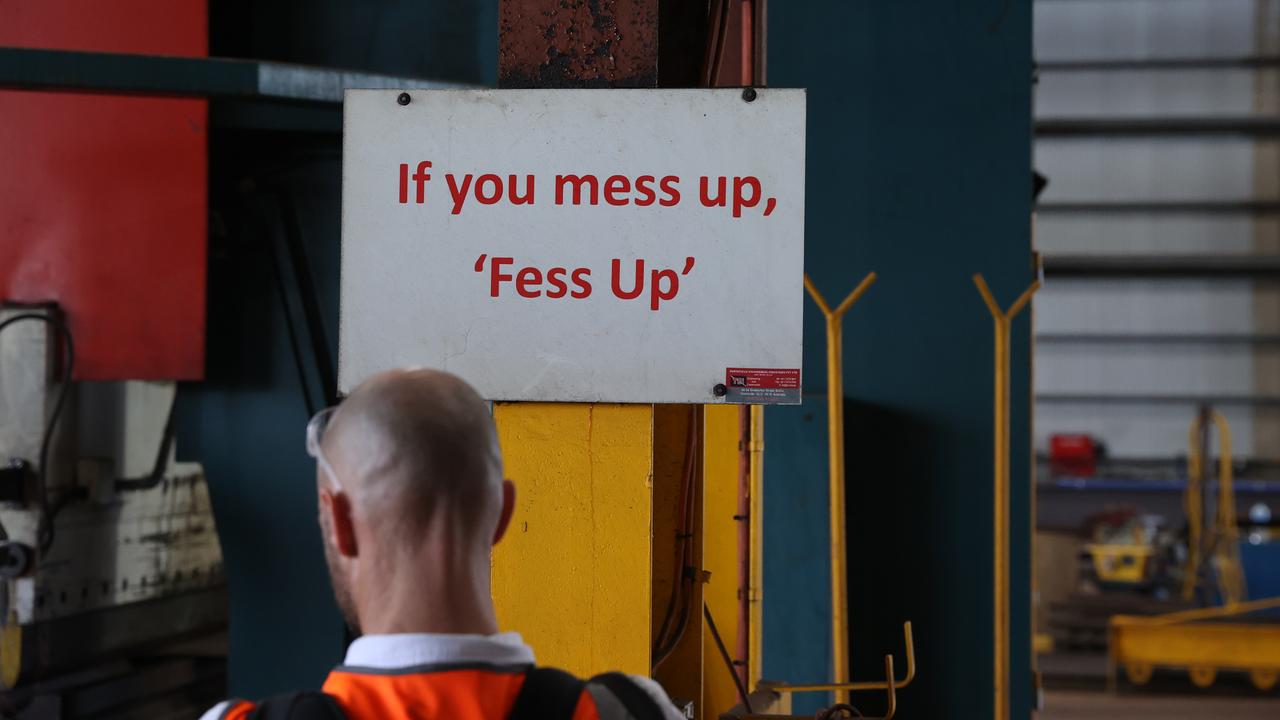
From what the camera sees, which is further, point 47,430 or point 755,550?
point 47,430

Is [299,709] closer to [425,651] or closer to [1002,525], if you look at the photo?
[425,651]

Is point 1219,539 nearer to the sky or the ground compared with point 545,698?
nearer to the ground

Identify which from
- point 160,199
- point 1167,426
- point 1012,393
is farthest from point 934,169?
point 1167,426

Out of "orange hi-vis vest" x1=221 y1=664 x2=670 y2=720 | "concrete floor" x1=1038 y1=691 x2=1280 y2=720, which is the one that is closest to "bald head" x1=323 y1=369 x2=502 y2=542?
"orange hi-vis vest" x1=221 y1=664 x2=670 y2=720

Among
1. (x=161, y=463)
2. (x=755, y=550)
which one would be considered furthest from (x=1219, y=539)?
(x=161, y=463)

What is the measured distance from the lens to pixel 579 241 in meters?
1.79

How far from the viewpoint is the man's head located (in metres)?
1.14

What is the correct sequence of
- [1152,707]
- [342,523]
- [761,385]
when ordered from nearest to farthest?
[342,523]
[761,385]
[1152,707]

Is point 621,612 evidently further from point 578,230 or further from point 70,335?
point 70,335

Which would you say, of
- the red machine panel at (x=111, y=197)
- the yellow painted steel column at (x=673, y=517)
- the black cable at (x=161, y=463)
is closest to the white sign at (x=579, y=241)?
the yellow painted steel column at (x=673, y=517)

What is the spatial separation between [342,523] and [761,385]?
776 millimetres

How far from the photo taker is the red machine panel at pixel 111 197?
11.5 ft

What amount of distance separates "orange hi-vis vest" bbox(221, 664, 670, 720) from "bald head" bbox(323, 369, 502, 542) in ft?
0.43

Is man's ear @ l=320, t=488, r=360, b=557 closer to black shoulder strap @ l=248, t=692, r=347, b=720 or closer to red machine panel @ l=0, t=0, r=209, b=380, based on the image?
black shoulder strap @ l=248, t=692, r=347, b=720
